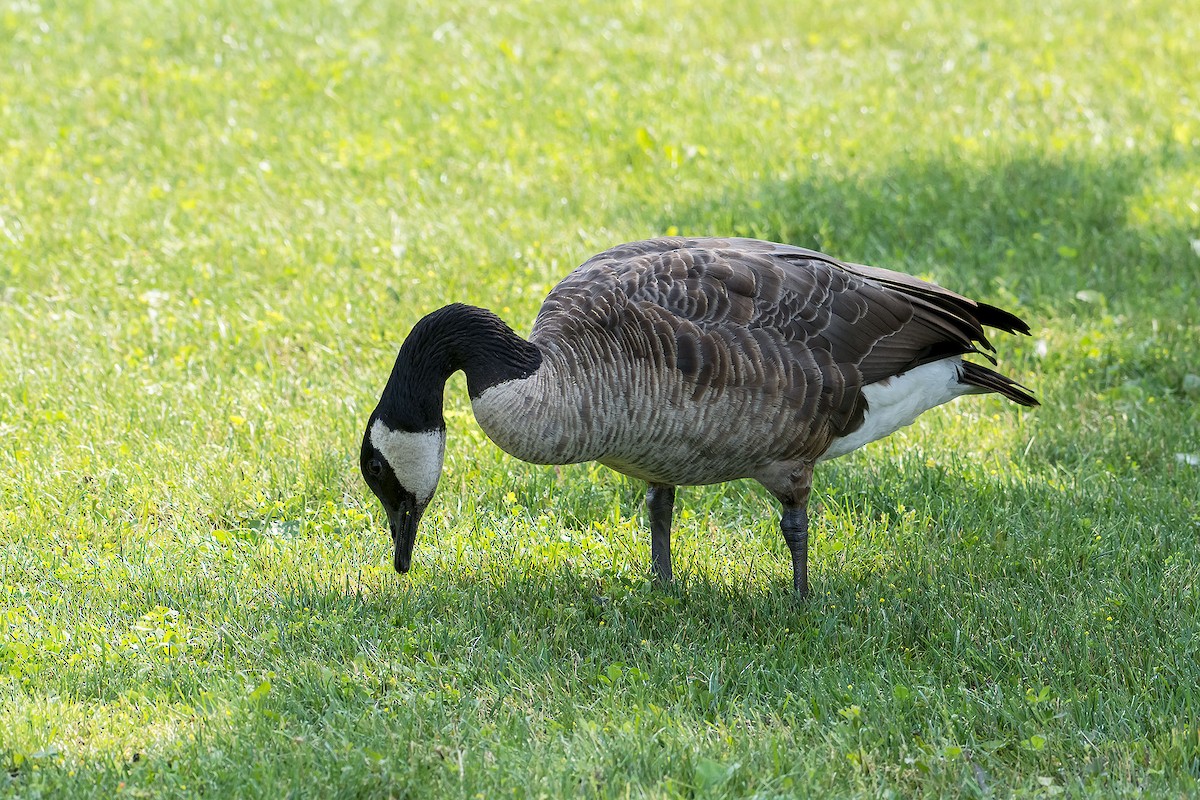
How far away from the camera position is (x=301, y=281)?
7.86m

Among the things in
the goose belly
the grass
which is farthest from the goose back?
the grass

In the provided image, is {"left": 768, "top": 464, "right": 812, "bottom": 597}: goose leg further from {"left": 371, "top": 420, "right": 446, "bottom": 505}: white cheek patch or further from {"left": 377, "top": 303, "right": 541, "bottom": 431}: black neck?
{"left": 371, "top": 420, "right": 446, "bottom": 505}: white cheek patch

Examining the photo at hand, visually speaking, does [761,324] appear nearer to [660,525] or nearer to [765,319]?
[765,319]

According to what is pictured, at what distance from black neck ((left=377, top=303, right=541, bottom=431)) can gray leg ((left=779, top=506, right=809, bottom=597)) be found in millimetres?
1298

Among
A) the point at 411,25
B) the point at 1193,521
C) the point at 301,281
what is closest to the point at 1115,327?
the point at 1193,521

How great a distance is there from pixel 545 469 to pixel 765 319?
168 centimetres

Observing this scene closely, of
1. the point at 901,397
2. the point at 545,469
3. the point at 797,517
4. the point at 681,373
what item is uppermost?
the point at 681,373

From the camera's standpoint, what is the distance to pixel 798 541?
512cm

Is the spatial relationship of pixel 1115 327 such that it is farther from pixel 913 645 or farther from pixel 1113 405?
pixel 913 645

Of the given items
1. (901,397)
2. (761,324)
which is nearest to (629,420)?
(761,324)

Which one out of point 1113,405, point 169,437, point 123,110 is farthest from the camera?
point 123,110

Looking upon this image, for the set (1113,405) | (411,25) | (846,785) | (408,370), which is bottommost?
(846,785)

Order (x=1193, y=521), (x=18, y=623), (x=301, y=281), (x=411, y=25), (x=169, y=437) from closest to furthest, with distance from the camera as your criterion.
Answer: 1. (x=18, y=623)
2. (x=1193, y=521)
3. (x=169, y=437)
4. (x=301, y=281)
5. (x=411, y=25)

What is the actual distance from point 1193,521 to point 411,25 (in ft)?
27.7
